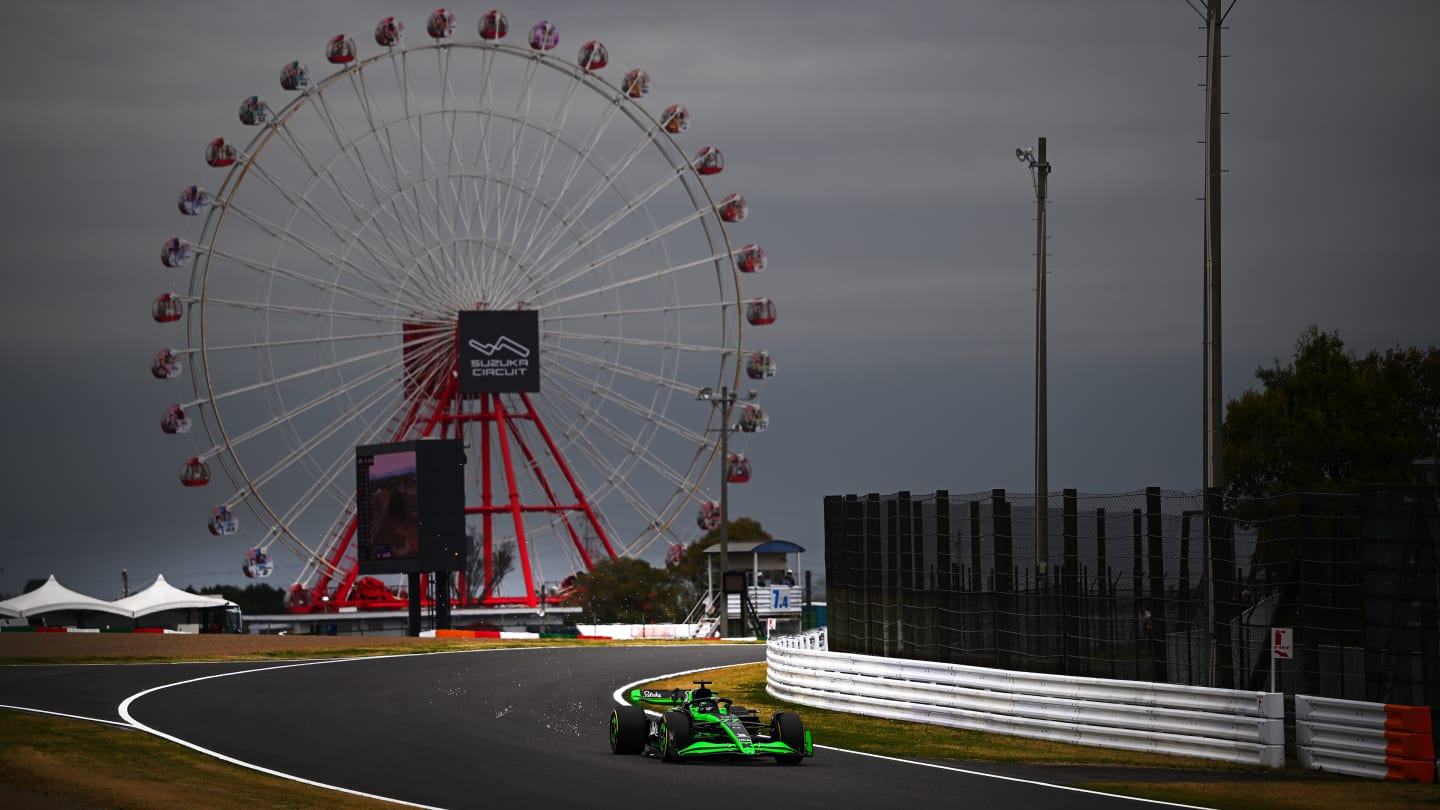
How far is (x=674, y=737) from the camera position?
18.2 m

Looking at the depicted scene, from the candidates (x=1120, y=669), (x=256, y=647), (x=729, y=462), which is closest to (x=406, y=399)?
(x=729, y=462)

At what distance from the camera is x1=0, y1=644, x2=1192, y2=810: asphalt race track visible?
51.6 ft

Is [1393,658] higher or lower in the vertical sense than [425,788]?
higher

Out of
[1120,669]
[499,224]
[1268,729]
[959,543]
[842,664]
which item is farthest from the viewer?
[499,224]

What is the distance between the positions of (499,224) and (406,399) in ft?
24.9

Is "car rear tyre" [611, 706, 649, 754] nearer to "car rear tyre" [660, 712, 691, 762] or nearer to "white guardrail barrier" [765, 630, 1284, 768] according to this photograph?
"car rear tyre" [660, 712, 691, 762]

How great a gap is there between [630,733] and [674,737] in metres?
0.77

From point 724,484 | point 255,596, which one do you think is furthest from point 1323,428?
point 255,596

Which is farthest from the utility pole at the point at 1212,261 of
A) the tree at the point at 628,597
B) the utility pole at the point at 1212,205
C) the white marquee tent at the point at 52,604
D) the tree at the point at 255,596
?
the tree at the point at 255,596

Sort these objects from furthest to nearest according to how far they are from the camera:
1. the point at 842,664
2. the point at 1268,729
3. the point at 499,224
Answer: the point at 499,224 < the point at 842,664 < the point at 1268,729

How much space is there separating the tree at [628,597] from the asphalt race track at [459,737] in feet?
183

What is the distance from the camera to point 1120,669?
20.3 metres

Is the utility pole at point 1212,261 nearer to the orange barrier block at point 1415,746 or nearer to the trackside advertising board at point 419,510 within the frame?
the orange barrier block at point 1415,746

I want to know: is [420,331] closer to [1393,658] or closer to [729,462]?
[729,462]
